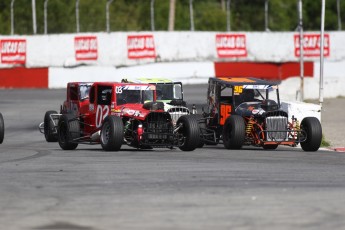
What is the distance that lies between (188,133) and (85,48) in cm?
2716

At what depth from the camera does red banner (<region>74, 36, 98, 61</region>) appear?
48156mm

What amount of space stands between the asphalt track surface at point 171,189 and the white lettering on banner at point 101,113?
0.77 meters

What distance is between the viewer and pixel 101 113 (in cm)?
2281

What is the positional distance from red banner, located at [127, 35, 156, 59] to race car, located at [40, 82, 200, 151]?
25432 mm

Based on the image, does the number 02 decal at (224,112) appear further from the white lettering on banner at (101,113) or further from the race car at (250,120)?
the white lettering on banner at (101,113)

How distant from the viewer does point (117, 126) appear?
21172mm

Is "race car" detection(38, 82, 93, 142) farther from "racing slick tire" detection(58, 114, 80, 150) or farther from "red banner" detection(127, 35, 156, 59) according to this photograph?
"red banner" detection(127, 35, 156, 59)

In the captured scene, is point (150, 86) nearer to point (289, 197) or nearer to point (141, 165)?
point (141, 165)

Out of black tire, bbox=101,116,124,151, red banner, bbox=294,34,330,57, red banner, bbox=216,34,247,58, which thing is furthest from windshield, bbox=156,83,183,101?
red banner, bbox=294,34,330,57

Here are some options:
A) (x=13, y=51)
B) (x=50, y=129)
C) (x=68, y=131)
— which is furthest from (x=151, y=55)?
(x=68, y=131)

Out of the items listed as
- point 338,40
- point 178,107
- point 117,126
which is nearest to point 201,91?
point 338,40

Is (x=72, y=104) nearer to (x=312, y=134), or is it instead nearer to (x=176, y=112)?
(x=176, y=112)

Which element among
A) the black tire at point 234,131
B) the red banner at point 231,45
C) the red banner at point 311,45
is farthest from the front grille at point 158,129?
the red banner at point 311,45

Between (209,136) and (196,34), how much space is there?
27.7 metres
